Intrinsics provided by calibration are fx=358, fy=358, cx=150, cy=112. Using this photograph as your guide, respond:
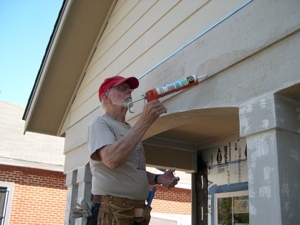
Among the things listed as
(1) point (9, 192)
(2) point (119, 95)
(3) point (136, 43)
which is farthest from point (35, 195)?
(2) point (119, 95)

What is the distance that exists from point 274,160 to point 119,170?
41.2 inches

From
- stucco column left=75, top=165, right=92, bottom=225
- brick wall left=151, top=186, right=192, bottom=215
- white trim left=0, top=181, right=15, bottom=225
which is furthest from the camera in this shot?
brick wall left=151, top=186, right=192, bottom=215

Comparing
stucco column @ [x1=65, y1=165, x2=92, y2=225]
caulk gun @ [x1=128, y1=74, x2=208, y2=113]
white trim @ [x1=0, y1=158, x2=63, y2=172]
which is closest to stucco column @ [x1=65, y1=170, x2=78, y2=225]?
stucco column @ [x1=65, y1=165, x2=92, y2=225]

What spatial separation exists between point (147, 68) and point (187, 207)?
385 inches

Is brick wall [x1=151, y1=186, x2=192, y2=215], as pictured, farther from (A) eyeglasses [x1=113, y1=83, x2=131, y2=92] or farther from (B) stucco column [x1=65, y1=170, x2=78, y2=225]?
(A) eyeglasses [x1=113, y1=83, x2=131, y2=92]

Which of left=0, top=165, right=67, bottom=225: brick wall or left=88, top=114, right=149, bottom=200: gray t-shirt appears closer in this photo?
left=88, top=114, right=149, bottom=200: gray t-shirt

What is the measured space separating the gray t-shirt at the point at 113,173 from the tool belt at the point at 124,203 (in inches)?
1.0

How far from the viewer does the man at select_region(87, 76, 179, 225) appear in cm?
219

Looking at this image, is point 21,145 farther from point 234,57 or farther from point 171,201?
point 234,57

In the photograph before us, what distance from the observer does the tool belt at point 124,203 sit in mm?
2361

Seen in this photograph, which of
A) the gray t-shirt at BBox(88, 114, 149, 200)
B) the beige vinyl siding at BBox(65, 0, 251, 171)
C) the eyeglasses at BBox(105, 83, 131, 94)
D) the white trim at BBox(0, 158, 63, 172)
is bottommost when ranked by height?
the gray t-shirt at BBox(88, 114, 149, 200)

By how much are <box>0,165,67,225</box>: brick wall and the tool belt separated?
7983mm

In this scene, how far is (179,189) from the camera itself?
39.7ft

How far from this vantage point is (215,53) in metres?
2.45
